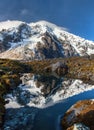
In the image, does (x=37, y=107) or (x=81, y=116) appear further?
(x=37, y=107)

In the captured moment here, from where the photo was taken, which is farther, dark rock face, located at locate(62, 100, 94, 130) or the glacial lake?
the glacial lake

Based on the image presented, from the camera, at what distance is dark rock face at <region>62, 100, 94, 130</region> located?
57044 millimetres

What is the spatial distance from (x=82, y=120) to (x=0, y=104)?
769 inches

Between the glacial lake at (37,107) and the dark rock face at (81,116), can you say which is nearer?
the dark rock face at (81,116)

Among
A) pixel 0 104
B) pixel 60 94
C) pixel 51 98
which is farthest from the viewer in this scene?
pixel 60 94

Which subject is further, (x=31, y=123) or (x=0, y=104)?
(x=0, y=104)

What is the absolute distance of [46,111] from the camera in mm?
72875

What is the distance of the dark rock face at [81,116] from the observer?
5704 cm

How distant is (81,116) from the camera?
→ 191 ft

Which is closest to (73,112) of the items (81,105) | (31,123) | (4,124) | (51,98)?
(81,105)

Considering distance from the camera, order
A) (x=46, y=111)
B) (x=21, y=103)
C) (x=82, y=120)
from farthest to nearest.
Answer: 1. (x=21, y=103)
2. (x=46, y=111)
3. (x=82, y=120)

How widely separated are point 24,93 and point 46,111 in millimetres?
24194

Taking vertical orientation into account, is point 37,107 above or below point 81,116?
below

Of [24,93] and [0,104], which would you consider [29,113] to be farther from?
[24,93]
